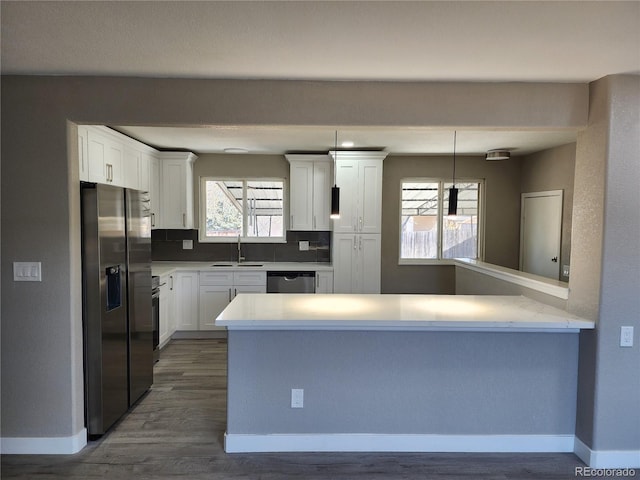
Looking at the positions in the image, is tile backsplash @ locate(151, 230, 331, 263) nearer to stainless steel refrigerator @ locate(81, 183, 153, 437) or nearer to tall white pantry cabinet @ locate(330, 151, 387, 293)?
tall white pantry cabinet @ locate(330, 151, 387, 293)

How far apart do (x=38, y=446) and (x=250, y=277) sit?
2.71 metres

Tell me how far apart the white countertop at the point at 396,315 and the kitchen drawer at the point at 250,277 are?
1909 mm

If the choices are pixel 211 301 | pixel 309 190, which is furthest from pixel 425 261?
pixel 211 301

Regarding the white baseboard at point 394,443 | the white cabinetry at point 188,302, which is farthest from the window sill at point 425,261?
the white baseboard at point 394,443

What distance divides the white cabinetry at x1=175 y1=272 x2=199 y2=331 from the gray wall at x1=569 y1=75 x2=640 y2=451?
401cm

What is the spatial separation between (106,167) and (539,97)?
3.57m

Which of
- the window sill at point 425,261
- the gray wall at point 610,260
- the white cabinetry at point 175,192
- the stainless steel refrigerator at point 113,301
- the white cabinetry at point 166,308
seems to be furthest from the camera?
the window sill at point 425,261

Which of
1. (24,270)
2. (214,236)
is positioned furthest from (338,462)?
(214,236)

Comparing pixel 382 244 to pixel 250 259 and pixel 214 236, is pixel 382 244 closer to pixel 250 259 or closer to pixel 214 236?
pixel 250 259

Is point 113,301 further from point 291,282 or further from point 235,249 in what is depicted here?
point 235,249

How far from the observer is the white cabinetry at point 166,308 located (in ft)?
14.6

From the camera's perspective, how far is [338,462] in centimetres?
252

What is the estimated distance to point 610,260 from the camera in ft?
7.97

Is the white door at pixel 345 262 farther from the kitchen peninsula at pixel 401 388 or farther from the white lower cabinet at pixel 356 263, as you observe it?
the kitchen peninsula at pixel 401 388
